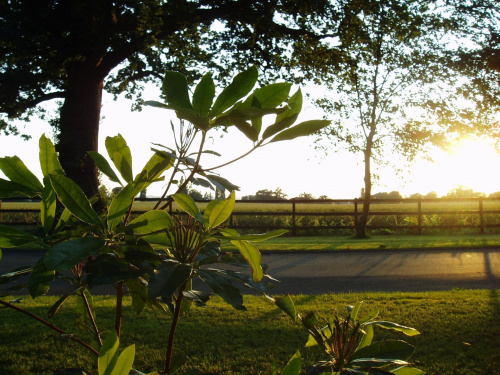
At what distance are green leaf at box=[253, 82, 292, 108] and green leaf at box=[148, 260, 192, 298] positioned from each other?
31 centimetres

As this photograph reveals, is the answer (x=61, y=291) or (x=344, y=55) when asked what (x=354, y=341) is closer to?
(x=61, y=291)

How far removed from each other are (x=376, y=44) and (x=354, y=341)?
47.1ft

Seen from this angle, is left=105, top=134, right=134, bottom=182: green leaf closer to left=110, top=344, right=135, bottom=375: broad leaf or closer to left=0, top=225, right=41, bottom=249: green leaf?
left=0, top=225, right=41, bottom=249: green leaf

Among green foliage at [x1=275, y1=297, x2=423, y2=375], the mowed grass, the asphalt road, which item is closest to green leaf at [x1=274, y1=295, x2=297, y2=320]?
green foliage at [x1=275, y1=297, x2=423, y2=375]

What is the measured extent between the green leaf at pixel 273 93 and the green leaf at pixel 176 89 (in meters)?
0.12

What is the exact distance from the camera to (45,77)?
477 inches

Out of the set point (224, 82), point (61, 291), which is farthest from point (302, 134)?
point (224, 82)

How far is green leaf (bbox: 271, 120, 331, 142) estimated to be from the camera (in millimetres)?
850

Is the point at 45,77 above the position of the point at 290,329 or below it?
above

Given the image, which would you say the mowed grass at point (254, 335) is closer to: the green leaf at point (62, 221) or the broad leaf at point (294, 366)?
the green leaf at point (62, 221)

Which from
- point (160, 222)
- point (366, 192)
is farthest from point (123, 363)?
point (366, 192)

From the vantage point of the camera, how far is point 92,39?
11078 millimetres

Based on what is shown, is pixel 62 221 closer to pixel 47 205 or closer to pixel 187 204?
pixel 47 205

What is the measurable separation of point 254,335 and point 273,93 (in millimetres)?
3570
